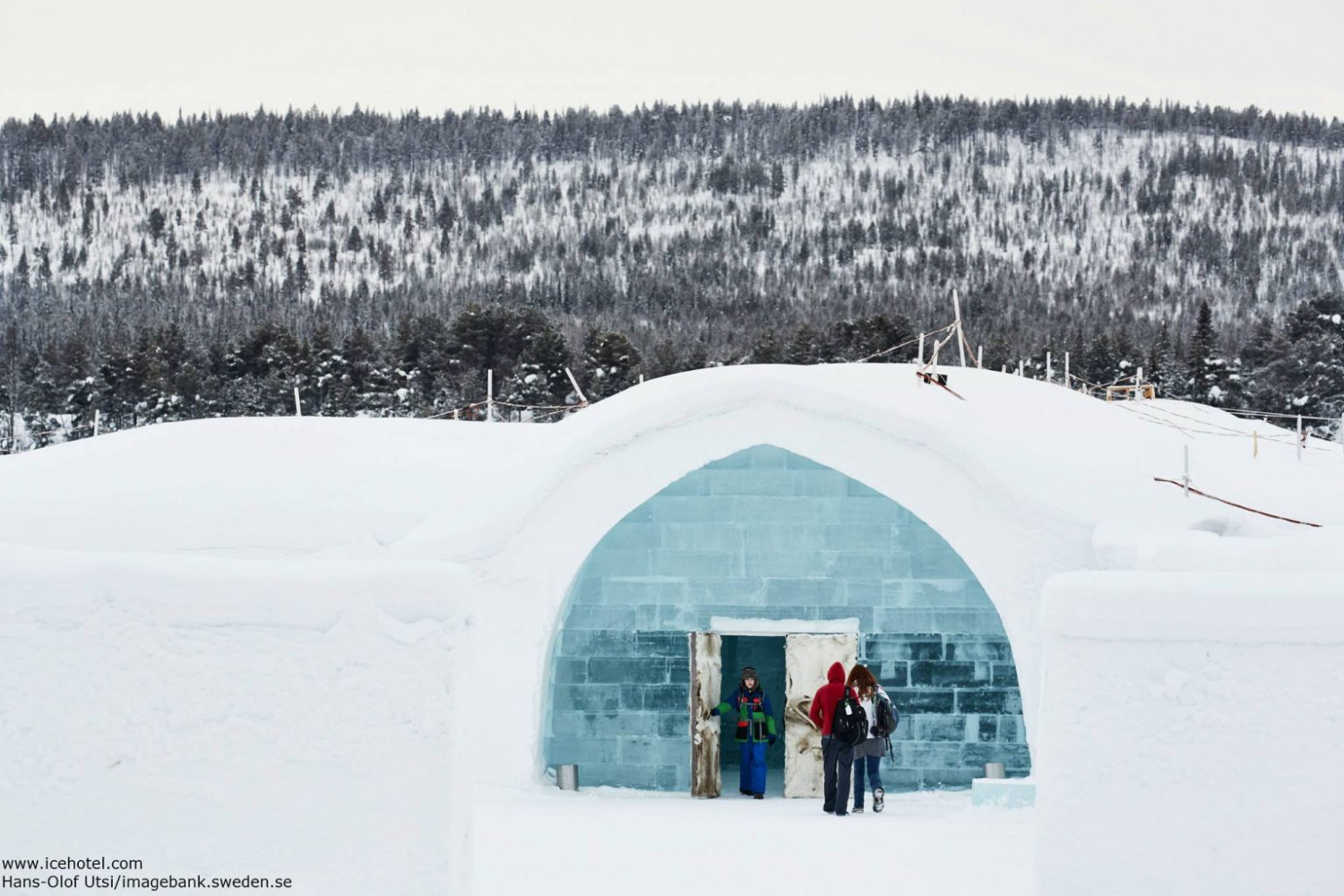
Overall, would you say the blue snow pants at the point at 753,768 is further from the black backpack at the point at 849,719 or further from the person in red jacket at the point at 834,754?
the black backpack at the point at 849,719

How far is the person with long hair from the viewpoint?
11.0 metres

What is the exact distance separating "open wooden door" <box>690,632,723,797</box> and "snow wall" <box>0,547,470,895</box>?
4.99 metres

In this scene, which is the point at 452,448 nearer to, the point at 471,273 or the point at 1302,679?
the point at 1302,679

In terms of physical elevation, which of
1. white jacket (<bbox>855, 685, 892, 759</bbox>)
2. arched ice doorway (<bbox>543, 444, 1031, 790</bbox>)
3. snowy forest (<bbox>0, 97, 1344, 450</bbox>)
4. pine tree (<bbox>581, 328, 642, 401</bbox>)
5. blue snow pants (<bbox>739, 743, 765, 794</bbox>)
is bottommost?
blue snow pants (<bbox>739, 743, 765, 794</bbox>)

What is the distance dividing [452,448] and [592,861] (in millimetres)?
5837

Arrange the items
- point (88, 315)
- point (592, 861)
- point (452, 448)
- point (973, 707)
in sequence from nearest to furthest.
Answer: point (592, 861), point (973, 707), point (452, 448), point (88, 315)

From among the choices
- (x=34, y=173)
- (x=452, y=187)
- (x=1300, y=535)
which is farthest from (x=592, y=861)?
(x=34, y=173)

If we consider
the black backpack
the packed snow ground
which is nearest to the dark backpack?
the black backpack

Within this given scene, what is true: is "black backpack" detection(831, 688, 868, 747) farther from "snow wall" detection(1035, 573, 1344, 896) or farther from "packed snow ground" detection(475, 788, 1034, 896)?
"snow wall" detection(1035, 573, 1344, 896)

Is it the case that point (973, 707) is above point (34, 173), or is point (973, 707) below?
below

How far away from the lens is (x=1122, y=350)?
69.2 m

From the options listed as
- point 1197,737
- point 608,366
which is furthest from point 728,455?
point 608,366

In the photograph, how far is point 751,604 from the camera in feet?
40.3

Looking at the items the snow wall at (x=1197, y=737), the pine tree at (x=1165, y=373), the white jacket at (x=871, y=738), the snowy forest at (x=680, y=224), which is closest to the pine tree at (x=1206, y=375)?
the pine tree at (x=1165, y=373)
